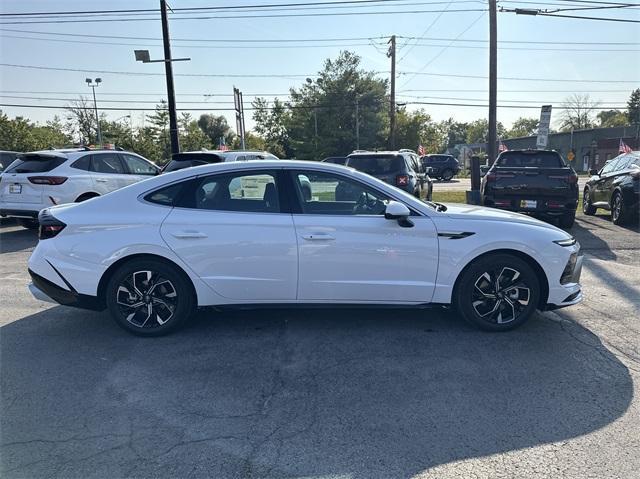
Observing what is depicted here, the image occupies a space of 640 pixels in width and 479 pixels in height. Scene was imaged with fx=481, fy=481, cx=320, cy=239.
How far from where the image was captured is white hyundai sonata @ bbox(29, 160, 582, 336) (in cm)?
428

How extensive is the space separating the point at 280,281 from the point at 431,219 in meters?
1.47

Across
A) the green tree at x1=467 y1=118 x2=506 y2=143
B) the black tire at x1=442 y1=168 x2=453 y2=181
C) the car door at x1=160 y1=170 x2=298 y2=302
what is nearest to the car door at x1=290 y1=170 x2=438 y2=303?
the car door at x1=160 y1=170 x2=298 y2=302

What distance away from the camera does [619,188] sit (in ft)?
35.4

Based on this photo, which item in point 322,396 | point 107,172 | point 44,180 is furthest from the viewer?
point 107,172

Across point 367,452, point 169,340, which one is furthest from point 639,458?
point 169,340

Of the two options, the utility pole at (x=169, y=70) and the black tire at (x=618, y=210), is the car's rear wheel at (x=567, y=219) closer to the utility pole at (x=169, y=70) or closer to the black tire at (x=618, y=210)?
the black tire at (x=618, y=210)

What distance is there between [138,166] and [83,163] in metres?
1.40

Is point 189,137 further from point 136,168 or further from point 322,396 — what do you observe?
point 322,396

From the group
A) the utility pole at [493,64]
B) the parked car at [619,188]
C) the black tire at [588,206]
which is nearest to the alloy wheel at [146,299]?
the parked car at [619,188]

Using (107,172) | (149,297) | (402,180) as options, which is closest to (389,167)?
(402,180)

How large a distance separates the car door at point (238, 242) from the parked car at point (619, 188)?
9.24 m

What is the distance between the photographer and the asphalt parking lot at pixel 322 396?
2.66 meters

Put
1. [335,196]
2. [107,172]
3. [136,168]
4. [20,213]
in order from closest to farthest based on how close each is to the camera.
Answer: [335,196] → [20,213] → [107,172] → [136,168]

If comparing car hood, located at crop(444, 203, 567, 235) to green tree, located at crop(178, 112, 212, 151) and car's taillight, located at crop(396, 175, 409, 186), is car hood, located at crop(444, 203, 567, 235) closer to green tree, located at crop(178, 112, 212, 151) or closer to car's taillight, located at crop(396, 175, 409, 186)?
car's taillight, located at crop(396, 175, 409, 186)
